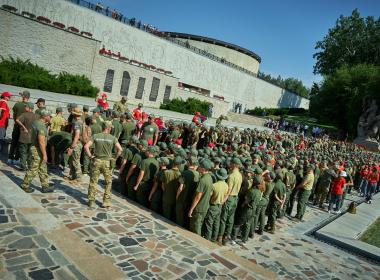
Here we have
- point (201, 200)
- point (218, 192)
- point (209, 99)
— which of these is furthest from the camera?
point (209, 99)

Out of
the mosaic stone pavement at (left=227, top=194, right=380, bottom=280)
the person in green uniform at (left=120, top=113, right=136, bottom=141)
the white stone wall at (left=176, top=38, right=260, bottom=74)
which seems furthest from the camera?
the white stone wall at (left=176, top=38, right=260, bottom=74)

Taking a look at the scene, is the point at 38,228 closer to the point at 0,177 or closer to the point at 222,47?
the point at 0,177

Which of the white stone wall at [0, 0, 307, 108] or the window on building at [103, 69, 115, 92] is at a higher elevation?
the white stone wall at [0, 0, 307, 108]

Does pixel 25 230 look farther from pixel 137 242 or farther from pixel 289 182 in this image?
pixel 289 182

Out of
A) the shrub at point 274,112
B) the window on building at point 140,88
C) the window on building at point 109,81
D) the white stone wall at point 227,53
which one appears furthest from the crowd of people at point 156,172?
the white stone wall at point 227,53

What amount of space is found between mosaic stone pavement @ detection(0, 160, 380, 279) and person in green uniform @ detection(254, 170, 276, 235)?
39 centimetres

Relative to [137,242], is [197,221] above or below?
above

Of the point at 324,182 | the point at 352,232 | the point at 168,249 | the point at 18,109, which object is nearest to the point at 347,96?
the point at 324,182

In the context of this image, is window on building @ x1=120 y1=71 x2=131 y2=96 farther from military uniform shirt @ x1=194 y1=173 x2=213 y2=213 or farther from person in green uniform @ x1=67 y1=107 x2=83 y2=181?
military uniform shirt @ x1=194 y1=173 x2=213 y2=213

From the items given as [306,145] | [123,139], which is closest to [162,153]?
[123,139]

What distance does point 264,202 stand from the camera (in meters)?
9.58

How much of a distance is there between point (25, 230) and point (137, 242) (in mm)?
2013

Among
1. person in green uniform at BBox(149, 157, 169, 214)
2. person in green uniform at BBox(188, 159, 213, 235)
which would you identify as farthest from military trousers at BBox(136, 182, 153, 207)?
person in green uniform at BBox(188, 159, 213, 235)

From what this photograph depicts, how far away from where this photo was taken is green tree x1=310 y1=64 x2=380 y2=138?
44875 mm
